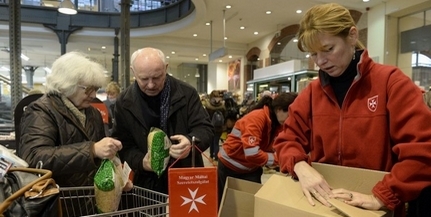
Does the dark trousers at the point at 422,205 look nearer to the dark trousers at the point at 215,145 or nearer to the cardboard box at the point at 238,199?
the cardboard box at the point at 238,199

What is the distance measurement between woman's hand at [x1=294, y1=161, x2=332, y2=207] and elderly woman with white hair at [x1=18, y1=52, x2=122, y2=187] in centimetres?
74

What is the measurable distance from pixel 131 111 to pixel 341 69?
1170mm

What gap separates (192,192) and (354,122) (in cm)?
61

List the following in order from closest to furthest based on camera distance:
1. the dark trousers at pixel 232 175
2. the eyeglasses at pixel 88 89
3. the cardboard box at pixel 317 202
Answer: the cardboard box at pixel 317 202
the eyeglasses at pixel 88 89
the dark trousers at pixel 232 175

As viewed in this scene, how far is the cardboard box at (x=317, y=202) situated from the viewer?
91 centimetres

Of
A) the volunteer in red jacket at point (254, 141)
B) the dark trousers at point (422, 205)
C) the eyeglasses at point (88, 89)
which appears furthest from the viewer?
the volunteer in red jacket at point (254, 141)

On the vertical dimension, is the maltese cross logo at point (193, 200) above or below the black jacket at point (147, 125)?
below

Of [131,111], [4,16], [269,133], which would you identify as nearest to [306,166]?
[131,111]

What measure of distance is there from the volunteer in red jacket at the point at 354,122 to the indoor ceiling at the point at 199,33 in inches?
332

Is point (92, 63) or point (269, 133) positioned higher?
point (92, 63)

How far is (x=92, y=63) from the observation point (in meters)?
1.70

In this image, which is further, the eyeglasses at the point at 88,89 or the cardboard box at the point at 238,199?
the eyeglasses at the point at 88,89

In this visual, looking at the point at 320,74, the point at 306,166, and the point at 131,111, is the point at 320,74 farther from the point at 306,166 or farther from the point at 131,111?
the point at 131,111

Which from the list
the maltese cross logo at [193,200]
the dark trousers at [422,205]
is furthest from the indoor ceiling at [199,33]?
the maltese cross logo at [193,200]
